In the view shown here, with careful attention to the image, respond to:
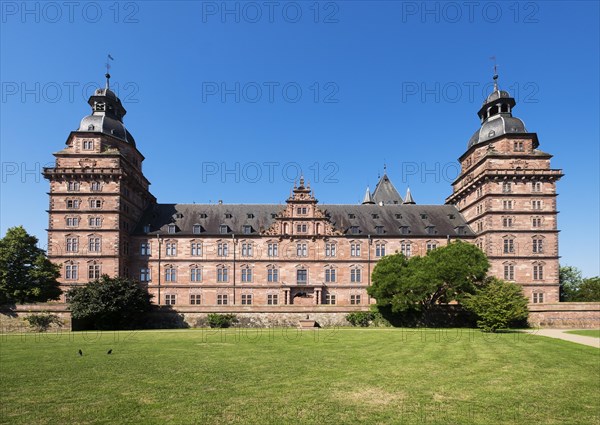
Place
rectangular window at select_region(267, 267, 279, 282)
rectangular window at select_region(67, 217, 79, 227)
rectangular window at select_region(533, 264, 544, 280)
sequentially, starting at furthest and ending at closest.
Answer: rectangular window at select_region(267, 267, 279, 282) → rectangular window at select_region(533, 264, 544, 280) → rectangular window at select_region(67, 217, 79, 227)

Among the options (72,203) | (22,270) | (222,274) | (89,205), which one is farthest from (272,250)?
(22,270)

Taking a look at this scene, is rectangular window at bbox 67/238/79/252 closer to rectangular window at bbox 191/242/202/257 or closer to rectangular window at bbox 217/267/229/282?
rectangular window at bbox 191/242/202/257

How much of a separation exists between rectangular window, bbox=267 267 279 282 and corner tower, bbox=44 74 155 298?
61.5 feet

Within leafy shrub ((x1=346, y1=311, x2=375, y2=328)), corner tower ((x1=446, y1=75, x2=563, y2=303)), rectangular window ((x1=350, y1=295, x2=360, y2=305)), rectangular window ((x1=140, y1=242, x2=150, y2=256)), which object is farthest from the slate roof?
A: leafy shrub ((x1=346, y1=311, x2=375, y2=328))

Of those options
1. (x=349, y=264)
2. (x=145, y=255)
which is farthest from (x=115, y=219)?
(x=349, y=264)

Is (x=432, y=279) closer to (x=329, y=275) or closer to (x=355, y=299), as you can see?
(x=355, y=299)

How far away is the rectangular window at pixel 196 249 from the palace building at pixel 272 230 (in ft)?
0.44

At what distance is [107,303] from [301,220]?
1034 inches

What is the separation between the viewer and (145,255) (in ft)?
184

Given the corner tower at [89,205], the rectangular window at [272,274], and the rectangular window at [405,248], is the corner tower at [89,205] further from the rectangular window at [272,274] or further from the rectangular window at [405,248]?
the rectangular window at [405,248]

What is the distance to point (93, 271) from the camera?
5144 cm

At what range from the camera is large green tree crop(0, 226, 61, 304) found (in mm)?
42312

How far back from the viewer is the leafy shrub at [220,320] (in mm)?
45938

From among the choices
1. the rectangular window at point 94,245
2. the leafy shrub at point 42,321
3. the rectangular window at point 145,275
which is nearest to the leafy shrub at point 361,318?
the rectangular window at point 145,275
